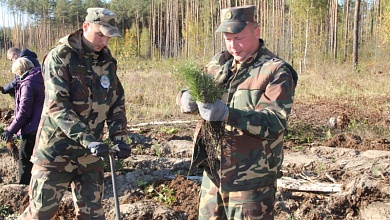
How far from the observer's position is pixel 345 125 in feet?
25.1

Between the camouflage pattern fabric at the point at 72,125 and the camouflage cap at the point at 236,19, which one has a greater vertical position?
the camouflage cap at the point at 236,19

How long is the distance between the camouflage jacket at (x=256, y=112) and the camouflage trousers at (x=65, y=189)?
1.01 m

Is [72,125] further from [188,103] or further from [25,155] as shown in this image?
[25,155]

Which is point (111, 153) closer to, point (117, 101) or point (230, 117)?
point (117, 101)

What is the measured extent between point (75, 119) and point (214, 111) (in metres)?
1.12

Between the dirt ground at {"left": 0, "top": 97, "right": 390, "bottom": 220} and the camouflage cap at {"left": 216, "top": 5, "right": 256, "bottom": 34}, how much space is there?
2206 millimetres

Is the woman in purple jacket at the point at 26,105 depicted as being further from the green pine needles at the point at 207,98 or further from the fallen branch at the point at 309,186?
the fallen branch at the point at 309,186

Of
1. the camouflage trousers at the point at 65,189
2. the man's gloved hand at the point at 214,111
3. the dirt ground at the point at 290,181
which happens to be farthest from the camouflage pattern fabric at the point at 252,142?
the dirt ground at the point at 290,181

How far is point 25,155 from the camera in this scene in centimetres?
472

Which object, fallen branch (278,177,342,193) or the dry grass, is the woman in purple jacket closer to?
fallen branch (278,177,342,193)

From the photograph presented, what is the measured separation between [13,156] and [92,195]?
9.32ft

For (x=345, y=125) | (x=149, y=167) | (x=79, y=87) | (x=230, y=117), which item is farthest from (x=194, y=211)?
(x=345, y=125)

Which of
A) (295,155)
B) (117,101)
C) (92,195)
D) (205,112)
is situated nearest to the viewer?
(205,112)

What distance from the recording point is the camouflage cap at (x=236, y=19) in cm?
216
